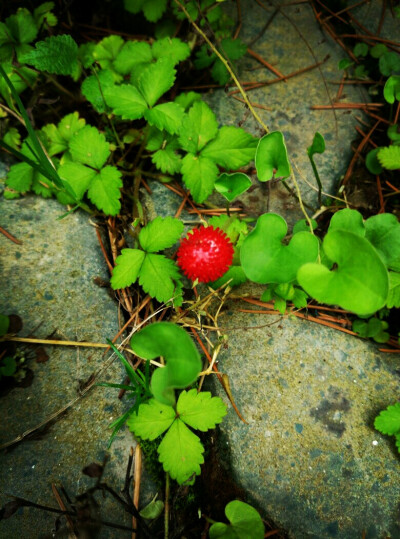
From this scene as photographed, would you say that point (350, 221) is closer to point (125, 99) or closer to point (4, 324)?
point (125, 99)

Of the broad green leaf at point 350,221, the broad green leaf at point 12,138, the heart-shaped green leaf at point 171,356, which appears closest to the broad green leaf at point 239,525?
the heart-shaped green leaf at point 171,356

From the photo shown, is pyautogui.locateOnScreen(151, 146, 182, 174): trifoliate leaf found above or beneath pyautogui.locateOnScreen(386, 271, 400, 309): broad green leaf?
above

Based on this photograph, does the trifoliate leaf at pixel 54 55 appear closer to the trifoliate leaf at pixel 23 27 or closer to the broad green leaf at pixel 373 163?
the trifoliate leaf at pixel 23 27

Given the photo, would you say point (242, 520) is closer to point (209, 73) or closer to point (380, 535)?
point (380, 535)

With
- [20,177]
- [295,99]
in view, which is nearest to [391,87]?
[295,99]

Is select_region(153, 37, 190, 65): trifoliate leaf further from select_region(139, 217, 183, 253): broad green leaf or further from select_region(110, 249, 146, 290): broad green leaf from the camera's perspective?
select_region(110, 249, 146, 290): broad green leaf

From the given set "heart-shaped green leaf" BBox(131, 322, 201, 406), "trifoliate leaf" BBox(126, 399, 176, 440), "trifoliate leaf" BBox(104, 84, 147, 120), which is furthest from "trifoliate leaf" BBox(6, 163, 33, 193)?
"trifoliate leaf" BBox(126, 399, 176, 440)

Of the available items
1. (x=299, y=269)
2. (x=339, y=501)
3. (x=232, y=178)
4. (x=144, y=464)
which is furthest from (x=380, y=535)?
(x=232, y=178)
